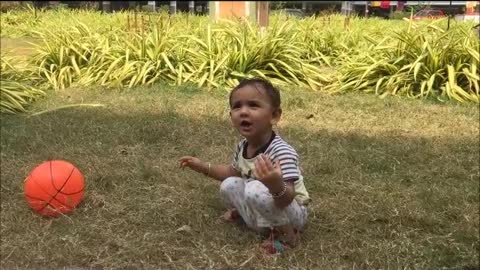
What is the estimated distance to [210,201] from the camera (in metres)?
3.68

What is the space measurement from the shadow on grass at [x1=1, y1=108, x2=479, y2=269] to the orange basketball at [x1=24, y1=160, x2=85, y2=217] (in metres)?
0.08

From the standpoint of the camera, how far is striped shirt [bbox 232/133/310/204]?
9.17 ft

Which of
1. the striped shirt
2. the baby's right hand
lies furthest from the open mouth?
the baby's right hand

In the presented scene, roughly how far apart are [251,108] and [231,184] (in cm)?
45

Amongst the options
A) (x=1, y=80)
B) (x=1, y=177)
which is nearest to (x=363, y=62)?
(x=1, y=80)

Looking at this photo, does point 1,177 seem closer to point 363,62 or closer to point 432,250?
point 432,250

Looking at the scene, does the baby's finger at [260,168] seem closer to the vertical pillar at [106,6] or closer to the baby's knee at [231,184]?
the baby's knee at [231,184]

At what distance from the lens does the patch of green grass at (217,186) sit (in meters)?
2.96

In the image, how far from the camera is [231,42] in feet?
26.0

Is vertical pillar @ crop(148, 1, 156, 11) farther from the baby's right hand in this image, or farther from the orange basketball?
the baby's right hand

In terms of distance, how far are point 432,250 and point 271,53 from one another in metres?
5.00

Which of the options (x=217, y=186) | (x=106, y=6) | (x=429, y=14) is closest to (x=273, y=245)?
(x=217, y=186)

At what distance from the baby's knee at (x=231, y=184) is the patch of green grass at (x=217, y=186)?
238mm

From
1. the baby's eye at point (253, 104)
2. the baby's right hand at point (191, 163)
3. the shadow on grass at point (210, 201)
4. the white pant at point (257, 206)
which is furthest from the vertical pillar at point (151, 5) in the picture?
the baby's eye at point (253, 104)
